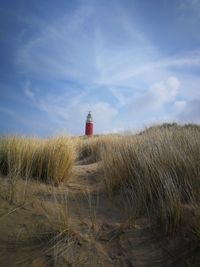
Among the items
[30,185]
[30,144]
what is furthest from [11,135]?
[30,185]

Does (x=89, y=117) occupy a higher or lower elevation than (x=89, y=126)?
higher

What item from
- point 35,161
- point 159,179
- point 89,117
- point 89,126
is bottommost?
point 159,179

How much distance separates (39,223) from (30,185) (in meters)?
0.96

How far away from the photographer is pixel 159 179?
3305mm

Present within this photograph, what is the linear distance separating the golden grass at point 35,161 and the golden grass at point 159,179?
69 cm

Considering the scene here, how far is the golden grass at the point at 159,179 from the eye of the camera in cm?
272

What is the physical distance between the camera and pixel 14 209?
10.3 ft

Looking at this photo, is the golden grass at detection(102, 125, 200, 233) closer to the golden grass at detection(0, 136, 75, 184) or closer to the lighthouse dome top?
the golden grass at detection(0, 136, 75, 184)

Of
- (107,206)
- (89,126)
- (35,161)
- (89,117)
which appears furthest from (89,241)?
(89,117)

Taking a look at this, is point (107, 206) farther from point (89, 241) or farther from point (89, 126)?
point (89, 126)

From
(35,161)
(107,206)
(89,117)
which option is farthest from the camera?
(89,117)

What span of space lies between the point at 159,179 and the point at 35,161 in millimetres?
1990

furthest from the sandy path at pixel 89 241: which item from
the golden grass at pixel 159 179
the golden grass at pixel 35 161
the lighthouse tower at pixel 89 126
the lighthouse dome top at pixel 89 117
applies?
the lighthouse dome top at pixel 89 117

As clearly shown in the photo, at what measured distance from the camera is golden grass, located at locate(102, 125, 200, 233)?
272 cm
